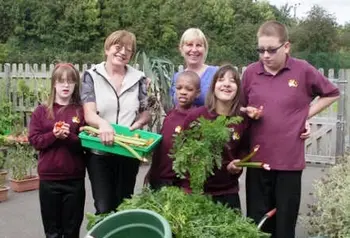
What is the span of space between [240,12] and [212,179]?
3782 cm

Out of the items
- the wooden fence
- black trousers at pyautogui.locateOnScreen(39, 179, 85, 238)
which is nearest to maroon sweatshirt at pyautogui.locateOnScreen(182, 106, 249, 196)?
black trousers at pyautogui.locateOnScreen(39, 179, 85, 238)

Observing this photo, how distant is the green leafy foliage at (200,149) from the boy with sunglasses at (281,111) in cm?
40

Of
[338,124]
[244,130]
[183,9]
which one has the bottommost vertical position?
[338,124]

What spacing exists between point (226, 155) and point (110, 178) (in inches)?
33.7

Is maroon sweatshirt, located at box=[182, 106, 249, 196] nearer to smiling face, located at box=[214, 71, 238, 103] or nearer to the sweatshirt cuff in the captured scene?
smiling face, located at box=[214, 71, 238, 103]

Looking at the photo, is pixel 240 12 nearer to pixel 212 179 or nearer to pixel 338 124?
pixel 338 124

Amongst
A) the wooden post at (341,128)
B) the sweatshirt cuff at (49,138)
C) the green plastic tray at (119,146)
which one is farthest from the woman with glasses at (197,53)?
the wooden post at (341,128)

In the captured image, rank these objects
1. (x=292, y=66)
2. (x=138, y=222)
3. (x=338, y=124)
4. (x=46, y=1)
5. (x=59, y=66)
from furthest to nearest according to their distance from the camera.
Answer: (x=46, y=1)
(x=338, y=124)
(x=59, y=66)
(x=292, y=66)
(x=138, y=222)

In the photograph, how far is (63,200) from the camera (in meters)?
4.04

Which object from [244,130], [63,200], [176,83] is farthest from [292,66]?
[63,200]

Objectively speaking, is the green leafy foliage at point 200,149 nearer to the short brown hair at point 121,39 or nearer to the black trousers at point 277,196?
the black trousers at point 277,196

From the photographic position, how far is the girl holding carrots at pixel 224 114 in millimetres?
3434

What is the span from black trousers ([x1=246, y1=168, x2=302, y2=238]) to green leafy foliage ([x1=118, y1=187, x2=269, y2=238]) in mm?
598

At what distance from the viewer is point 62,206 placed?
13.4ft
